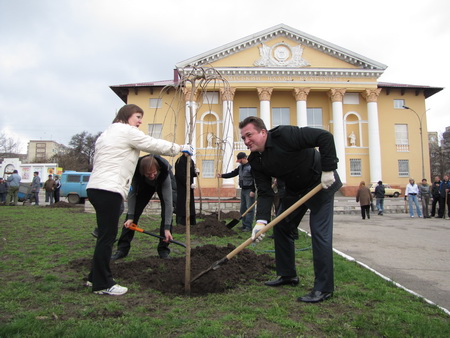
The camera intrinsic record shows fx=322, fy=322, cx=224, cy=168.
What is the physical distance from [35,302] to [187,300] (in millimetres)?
1394

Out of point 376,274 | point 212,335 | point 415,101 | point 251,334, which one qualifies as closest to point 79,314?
point 212,335

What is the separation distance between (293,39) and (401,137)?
14.7 metres

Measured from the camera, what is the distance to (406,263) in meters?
5.11

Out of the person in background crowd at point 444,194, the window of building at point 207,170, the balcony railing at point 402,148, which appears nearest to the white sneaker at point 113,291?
the person in background crowd at point 444,194

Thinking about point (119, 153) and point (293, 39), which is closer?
point (119, 153)

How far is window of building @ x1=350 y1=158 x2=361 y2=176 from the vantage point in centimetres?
3109

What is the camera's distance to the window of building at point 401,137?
106ft

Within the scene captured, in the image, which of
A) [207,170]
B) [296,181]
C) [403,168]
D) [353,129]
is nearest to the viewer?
[296,181]

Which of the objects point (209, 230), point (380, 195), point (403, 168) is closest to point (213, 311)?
point (209, 230)

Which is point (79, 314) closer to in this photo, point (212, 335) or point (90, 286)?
point (90, 286)

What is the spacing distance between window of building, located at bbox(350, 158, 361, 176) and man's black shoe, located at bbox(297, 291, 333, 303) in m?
30.1

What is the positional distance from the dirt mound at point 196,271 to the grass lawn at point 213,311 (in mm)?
128

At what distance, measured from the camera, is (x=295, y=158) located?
3.38m

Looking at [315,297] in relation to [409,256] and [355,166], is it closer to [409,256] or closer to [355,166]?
[409,256]
